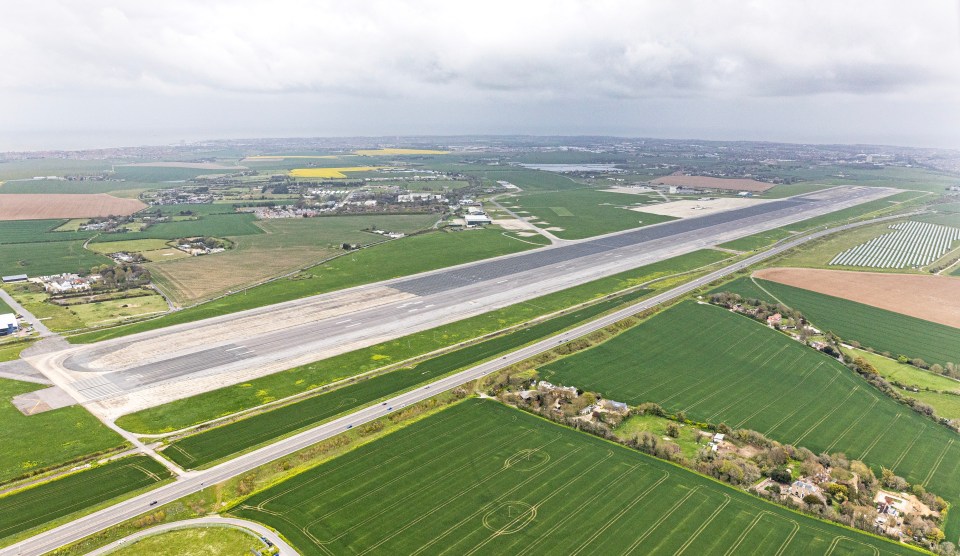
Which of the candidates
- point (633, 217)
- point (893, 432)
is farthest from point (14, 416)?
point (633, 217)

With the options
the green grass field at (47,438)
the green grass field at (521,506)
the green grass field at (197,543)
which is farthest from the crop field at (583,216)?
the green grass field at (197,543)

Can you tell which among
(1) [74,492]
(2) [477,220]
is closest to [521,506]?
(1) [74,492]

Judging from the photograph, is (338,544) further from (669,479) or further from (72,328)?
(72,328)

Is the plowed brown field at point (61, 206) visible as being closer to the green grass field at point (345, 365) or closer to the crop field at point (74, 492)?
the green grass field at point (345, 365)

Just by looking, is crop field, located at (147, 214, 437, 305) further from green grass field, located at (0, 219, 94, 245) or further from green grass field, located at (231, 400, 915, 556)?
green grass field, located at (231, 400, 915, 556)

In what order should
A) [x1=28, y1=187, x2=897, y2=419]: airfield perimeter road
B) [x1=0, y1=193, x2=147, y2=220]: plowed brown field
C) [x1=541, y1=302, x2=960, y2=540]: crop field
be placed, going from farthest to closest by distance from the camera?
[x1=0, y1=193, x2=147, y2=220]: plowed brown field → [x1=28, y1=187, x2=897, y2=419]: airfield perimeter road → [x1=541, y1=302, x2=960, y2=540]: crop field

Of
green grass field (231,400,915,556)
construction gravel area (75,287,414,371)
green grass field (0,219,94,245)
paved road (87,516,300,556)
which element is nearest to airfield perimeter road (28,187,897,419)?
construction gravel area (75,287,414,371)
